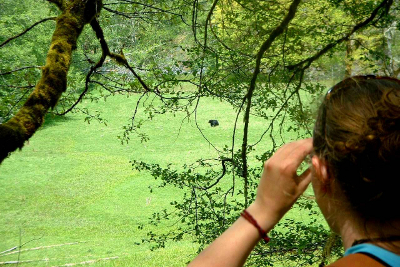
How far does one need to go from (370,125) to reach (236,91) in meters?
3.93

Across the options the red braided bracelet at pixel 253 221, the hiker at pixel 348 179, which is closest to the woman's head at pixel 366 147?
the hiker at pixel 348 179

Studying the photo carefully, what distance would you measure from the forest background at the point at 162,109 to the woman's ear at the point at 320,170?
0.16 meters

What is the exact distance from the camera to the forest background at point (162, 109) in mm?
3260

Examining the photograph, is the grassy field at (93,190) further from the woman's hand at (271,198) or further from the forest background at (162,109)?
the woman's hand at (271,198)

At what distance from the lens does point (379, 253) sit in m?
0.54

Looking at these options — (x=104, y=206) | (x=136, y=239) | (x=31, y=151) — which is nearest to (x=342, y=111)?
(x=136, y=239)

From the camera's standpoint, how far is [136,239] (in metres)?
10.6

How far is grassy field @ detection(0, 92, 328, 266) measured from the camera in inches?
382

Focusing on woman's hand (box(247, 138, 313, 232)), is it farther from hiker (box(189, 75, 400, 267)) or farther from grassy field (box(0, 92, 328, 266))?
grassy field (box(0, 92, 328, 266))

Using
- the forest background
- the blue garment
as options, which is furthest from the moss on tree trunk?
the blue garment

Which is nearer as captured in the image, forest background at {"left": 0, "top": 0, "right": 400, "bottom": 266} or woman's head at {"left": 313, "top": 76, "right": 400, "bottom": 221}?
woman's head at {"left": 313, "top": 76, "right": 400, "bottom": 221}

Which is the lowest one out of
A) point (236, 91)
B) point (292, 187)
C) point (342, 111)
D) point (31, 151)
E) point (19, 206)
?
point (19, 206)

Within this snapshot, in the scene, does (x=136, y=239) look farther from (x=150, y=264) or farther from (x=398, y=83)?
(x=398, y=83)

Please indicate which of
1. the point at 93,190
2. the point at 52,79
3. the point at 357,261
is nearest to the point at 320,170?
the point at 357,261
